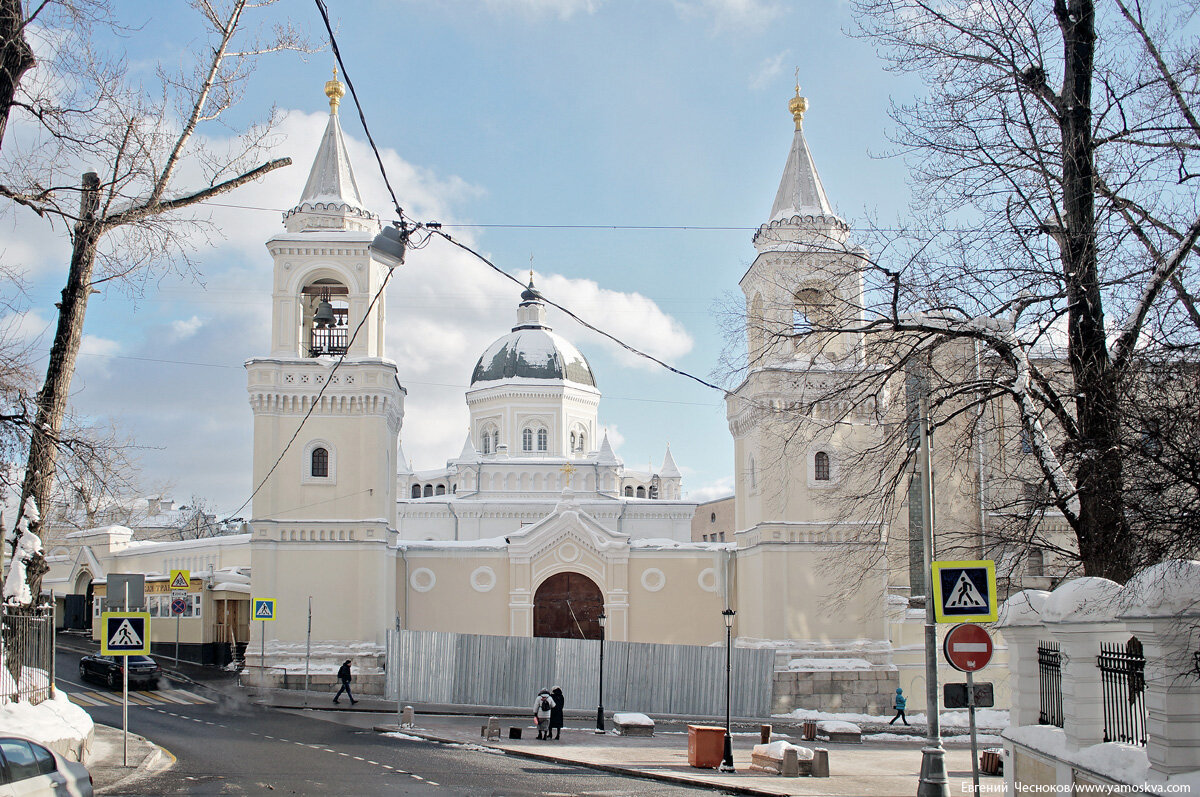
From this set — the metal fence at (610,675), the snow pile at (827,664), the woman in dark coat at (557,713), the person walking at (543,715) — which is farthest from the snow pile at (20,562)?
the snow pile at (827,664)

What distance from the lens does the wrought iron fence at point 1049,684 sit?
A: 36.6 feet

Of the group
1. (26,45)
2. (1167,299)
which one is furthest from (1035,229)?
(26,45)

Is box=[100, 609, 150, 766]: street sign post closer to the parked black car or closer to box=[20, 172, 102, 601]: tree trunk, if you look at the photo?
box=[20, 172, 102, 601]: tree trunk

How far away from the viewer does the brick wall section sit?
2973cm

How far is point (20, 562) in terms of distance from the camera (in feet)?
49.7

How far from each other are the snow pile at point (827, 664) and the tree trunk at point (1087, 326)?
18.5m

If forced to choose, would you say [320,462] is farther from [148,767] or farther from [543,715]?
[148,767]

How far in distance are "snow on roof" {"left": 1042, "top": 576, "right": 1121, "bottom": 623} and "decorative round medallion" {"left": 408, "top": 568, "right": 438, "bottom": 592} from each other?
26.5 meters

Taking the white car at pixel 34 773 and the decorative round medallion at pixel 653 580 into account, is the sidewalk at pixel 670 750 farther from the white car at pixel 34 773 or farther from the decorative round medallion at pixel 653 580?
the white car at pixel 34 773

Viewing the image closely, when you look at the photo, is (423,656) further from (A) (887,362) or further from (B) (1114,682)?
(B) (1114,682)

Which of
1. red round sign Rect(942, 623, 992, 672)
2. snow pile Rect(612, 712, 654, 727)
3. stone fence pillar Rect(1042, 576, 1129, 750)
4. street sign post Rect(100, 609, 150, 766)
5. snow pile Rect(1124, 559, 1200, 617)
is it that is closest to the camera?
snow pile Rect(1124, 559, 1200, 617)

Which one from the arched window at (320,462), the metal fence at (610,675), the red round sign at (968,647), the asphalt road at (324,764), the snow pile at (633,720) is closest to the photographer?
the red round sign at (968,647)

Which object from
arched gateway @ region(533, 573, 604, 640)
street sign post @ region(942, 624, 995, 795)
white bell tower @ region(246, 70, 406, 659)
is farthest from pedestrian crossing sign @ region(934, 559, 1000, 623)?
arched gateway @ region(533, 573, 604, 640)

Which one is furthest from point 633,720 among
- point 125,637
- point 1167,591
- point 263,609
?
point 1167,591
